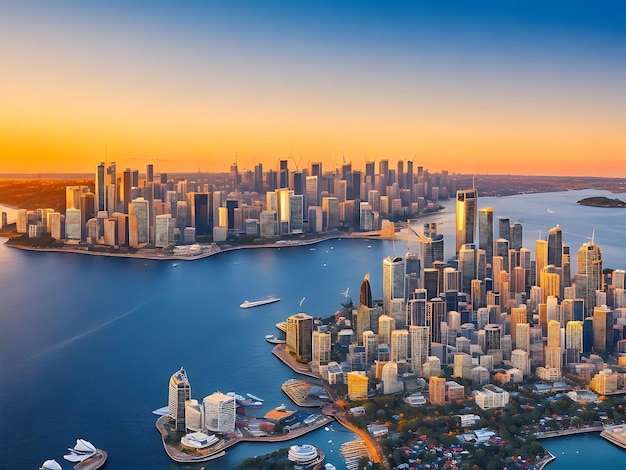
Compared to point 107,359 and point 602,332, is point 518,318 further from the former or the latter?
point 107,359

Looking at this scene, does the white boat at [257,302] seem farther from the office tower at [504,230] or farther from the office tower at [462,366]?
the office tower at [504,230]

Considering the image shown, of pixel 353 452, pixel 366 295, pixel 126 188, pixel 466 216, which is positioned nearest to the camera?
pixel 353 452

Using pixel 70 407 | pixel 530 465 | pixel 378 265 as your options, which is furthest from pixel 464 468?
pixel 378 265

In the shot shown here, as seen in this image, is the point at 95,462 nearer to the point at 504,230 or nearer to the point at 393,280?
the point at 393,280

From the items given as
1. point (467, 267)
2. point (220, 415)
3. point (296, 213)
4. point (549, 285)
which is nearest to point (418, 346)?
point (220, 415)

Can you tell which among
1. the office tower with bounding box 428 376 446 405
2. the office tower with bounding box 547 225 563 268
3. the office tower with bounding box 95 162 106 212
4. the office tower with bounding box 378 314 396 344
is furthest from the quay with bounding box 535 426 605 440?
the office tower with bounding box 95 162 106 212
